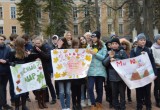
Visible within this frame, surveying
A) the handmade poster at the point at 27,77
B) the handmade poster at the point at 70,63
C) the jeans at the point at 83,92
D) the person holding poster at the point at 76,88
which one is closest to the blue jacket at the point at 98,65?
the handmade poster at the point at 70,63

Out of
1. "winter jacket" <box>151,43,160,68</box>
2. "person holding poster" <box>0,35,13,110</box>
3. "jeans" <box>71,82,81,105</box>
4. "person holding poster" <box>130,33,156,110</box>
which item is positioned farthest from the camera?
"winter jacket" <box>151,43,160,68</box>

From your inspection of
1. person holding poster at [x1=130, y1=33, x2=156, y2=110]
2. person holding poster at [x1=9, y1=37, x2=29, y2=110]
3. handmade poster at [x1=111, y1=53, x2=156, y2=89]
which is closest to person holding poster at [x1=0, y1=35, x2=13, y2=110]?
person holding poster at [x1=9, y1=37, x2=29, y2=110]

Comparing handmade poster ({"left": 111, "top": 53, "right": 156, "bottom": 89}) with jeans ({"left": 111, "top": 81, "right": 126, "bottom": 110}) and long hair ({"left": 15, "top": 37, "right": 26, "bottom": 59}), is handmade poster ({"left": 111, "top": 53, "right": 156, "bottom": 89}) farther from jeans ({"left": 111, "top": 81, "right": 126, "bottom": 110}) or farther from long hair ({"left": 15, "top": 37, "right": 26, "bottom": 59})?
long hair ({"left": 15, "top": 37, "right": 26, "bottom": 59})

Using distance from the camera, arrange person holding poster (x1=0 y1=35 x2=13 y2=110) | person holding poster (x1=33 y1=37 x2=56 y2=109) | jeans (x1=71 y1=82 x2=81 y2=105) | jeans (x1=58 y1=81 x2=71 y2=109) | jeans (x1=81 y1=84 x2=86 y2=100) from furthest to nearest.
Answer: jeans (x1=81 y1=84 x2=86 y2=100)
person holding poster (x1=33 y1=37 x2=56 y2=109)
person holding poster (x1=0 y1=35 x2=13 y2=110)
jeans (x1=71 y1=82 x2=81 y2=105)
jeans (x1=58 y1=81 x2=71 y2=109)

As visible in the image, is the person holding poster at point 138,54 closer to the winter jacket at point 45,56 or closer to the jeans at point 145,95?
the jeans at point 145,95

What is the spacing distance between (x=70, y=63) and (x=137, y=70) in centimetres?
184

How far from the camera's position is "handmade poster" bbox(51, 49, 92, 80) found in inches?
342

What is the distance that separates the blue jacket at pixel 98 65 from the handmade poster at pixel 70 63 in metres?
0.12

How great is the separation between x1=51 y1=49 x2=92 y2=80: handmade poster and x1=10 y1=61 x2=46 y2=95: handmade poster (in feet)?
1.96

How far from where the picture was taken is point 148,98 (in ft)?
28.7

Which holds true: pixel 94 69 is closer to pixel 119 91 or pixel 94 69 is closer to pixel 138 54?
pixel 119 91

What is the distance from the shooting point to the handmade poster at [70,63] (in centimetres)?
869

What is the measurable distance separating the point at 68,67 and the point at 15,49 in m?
1.52

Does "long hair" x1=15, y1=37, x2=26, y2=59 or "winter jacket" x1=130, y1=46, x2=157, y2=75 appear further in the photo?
"winter jacket" x1=130, y1=46, x2=157, y2=75
